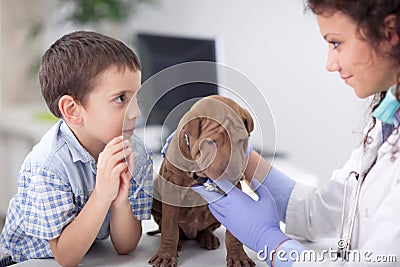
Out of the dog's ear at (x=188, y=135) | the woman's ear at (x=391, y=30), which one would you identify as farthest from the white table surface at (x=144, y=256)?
the woman's ear at (x=391, y=30)

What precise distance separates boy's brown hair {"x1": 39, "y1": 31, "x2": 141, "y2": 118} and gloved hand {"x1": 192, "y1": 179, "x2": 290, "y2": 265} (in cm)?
27

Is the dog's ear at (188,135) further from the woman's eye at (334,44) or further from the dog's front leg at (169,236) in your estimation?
the woman's eye at (334,44)

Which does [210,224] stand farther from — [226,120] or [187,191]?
[226,120]

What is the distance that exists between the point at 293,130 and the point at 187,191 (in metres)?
2.22

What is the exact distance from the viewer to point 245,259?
1.07m

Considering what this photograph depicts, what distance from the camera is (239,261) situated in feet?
3.51

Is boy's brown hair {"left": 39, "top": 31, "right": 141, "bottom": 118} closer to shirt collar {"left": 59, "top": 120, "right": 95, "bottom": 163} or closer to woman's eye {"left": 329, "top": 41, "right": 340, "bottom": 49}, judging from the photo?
shirt collar {"left": 59, "top": 120, "right": 95, "bottom": 163}

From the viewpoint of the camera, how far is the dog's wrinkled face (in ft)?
3.24

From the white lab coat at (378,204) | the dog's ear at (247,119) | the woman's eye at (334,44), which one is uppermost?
the woman's eye at (334,44)

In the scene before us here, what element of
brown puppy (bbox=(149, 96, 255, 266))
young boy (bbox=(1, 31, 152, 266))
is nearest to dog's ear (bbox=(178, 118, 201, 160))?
brown puppy (bbox=(149, 96, 255, 266))

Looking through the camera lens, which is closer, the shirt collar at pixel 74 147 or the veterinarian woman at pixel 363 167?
the veterinarian woman at pixel 363 167

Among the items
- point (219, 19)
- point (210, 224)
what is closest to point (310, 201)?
point (210, 224)

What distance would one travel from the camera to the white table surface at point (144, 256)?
3.67 ft

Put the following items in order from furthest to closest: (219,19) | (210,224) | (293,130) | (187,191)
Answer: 1. (219,19)
2. (293,130)
3. (210,224)
4. (187,191)
